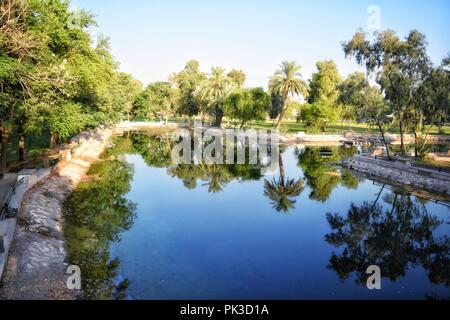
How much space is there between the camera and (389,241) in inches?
747

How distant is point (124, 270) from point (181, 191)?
1529 centimetres

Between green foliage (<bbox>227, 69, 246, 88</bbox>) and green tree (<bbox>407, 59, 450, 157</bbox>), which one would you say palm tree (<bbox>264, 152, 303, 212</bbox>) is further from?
green foliage (<bbox>227, 69, 246, 88</bbox>)

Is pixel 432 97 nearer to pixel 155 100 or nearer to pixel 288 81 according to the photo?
pixel 288 81

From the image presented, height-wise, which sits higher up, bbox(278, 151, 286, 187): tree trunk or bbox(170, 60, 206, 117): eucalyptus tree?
bbox(170, 60, 206, 117): eucalyptus tree

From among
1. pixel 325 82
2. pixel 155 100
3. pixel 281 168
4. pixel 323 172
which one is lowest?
pixel 323 172

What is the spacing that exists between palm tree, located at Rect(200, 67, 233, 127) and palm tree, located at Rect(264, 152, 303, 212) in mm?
47074

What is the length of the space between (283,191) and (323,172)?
9880 millimetres

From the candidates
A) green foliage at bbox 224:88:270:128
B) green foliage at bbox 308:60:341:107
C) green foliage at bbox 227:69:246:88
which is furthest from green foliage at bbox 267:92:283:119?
green foliage at bbox 224:88:270:128

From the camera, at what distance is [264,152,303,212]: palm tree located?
25878mm

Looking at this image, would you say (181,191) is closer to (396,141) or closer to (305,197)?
(305,197)

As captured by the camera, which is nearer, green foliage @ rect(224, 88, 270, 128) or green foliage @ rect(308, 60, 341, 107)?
green foliage @ rect(224, 88, 270, 128)

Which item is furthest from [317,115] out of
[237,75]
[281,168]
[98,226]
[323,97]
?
[98,226]

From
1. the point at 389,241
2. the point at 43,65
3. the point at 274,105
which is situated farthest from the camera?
the point at 274,105

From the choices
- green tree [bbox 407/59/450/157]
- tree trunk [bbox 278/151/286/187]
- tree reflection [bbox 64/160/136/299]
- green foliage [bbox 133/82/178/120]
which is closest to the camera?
tree reflection [bbox 64/160/136/299]
